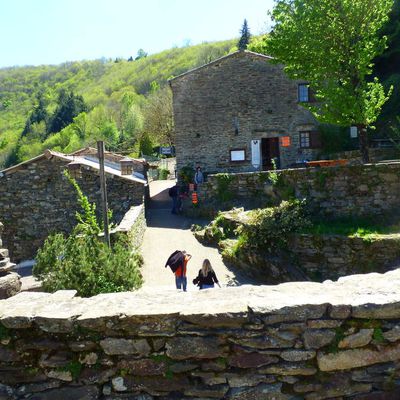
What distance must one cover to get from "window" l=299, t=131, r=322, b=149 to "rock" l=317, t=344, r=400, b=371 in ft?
70.0

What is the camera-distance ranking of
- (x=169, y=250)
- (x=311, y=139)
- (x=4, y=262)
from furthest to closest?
1. (x=311, y=139)
2. (x=169, y=250)
3. (x=4, y=262)

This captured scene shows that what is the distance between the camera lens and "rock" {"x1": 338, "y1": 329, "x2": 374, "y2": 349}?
361cm

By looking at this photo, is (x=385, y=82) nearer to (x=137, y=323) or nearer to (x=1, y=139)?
(x=137, y=323)

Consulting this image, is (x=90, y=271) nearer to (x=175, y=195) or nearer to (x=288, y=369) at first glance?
(x=288, y=369)

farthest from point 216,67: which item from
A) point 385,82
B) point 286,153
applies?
point 385,82

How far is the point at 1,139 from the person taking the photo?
105 m

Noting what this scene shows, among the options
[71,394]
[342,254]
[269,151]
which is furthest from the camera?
[269,151]

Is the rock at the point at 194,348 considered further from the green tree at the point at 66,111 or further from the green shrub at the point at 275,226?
the green tree at the point at 66,111

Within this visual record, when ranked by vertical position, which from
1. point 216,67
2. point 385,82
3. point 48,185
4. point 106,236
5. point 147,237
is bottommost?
point 147,237

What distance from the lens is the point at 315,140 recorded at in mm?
23922

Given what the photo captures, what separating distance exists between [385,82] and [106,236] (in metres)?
19.4

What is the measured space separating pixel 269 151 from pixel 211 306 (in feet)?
69.9

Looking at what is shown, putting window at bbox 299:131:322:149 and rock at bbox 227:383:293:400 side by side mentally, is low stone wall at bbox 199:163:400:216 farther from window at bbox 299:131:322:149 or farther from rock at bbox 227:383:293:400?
window at bbox 299:131:322:149

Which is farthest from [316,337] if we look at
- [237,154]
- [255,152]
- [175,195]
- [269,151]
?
[269,151]
